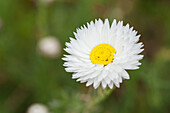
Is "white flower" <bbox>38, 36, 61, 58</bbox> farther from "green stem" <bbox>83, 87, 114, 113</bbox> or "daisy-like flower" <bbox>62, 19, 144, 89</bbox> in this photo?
"daisy-like flower" <bbox>62, 19, 144, 89</bbox>

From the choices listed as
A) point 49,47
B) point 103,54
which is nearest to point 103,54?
point 103,54

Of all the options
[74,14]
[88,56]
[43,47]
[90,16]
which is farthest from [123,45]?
[74,14]

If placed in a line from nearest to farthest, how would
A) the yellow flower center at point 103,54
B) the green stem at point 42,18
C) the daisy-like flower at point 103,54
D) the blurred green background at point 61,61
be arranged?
the daisy-like flower at point 103,54, the yellow flower center at point 103,54, the blurred green background at point 61,61, the green stem at point 42,18

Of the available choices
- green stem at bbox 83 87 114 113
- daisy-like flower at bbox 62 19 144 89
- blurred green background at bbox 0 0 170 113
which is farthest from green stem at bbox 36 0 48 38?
daisy-like flower at bbox 62 19 144 89

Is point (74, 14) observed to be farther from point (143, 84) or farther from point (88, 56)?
point (88, 56)

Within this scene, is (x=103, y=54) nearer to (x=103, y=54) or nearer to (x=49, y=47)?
(x=103, y=54)

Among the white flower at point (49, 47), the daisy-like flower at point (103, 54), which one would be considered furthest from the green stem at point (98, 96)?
the white flower at point (49, 47)

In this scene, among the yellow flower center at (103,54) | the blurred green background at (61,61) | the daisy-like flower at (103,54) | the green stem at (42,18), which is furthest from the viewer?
the green stem at (42,18)

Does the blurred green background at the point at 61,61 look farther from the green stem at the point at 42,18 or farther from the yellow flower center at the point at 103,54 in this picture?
the yellow flower center at the point at 103,54
